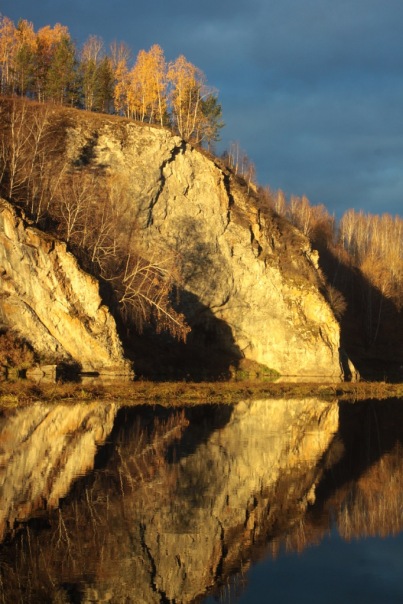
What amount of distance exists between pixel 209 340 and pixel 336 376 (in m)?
9.74

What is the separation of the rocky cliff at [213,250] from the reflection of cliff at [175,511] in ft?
97.7

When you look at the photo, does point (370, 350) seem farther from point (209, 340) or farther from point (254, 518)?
point (254, 518)

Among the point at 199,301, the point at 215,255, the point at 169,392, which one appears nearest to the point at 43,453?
the point at 169,392

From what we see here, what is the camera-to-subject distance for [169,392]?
29016mm

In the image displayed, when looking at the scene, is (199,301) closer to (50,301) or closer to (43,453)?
(50,301)

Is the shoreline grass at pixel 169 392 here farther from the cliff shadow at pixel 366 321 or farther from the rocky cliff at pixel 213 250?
the cliff shadow at pixel 366 321

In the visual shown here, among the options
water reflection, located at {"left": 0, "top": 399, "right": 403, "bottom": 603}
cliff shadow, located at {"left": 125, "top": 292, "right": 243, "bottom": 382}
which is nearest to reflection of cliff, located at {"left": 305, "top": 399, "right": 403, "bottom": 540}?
water reflection, located at {"left": 0, "top": 399, "right": 403, "bottom": 603}

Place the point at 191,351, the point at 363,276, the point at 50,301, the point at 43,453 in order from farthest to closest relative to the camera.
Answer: the point at 363,276 → the point at 191,351 → the point at 50,301 → the point at 43,453

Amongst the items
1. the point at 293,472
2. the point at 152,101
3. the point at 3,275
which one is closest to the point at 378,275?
the point at 152,101

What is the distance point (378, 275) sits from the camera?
89.3 meters

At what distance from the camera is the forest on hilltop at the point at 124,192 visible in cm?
3878

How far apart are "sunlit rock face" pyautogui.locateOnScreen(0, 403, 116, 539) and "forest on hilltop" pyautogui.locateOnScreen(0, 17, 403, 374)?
17.6 meters

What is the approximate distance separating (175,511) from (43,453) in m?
4.70

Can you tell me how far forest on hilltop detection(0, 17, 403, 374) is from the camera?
38.8 metres
